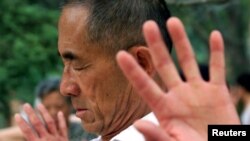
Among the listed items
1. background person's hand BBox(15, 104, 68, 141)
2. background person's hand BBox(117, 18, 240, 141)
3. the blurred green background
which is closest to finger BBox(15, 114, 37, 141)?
background person's hand BBox(15, 104, 68, 141)

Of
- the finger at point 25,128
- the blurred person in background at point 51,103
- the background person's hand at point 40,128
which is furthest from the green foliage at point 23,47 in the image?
the finger at point 25,128

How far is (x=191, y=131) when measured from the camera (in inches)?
95.7

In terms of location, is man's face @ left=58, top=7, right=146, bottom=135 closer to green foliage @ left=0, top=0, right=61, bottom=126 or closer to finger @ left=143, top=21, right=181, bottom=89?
finger @ left=143, top=21, right=181, bottom=89

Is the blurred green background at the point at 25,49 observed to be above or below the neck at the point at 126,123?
above

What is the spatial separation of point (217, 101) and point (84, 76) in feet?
2.94

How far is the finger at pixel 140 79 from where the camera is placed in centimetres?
232

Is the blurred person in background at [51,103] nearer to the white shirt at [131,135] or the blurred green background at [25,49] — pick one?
the blurred green background at [25,49]

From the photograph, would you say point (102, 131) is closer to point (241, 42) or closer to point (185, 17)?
point (185, 17)

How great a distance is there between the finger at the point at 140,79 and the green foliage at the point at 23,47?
5.87 metres

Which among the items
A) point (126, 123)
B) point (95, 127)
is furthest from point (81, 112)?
point (126, 123)

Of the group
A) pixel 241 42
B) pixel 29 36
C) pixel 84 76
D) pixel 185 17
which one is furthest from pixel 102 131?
pixel 241 42

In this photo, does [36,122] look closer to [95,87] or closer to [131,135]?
[95,87]

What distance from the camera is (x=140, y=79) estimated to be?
2371mm

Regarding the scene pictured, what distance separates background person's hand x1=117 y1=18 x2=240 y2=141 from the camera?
7.80 feet
